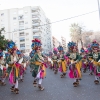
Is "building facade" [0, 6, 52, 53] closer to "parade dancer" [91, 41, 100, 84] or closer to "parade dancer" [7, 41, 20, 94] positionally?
"parade dancer" [91, 41, 100, 84]

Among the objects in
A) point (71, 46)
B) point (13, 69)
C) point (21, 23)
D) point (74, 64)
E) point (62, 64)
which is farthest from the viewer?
point (21, 23)

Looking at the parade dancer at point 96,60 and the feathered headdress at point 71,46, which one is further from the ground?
the feathered headdress at point 71,46

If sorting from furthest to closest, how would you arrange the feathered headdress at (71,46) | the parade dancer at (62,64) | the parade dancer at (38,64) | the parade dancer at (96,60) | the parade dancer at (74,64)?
the parade dancer at (62,64), the feathered headdress at (71,46), the parade dancer at (96,60), the parade dancer at (74,64), the parade dancer at (38,64)

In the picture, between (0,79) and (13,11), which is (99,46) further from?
(13,11)

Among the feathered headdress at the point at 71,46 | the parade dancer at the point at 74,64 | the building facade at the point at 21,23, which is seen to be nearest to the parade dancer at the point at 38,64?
the parade dancer at the point at 74,64

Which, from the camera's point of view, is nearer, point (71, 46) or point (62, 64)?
point (71, 46)

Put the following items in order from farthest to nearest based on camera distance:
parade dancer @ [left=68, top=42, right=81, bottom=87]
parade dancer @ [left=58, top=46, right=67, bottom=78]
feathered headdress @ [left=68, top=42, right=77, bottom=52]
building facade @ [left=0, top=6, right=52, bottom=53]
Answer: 1. building facade @ [left=0, top=6, right=52, bottom=53]
2. parade dancer @ [left=58, top=46, right=67, bottom=78]
3. feathered headdress @ [left=68, top=42, right=77, bottom=52]
4. parade dancer @ [left=68, top=42, right=81, bottom=87]

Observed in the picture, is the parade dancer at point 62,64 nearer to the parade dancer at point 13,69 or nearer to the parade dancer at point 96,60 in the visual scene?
the parade dancer at point 96,60

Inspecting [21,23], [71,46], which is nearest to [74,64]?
[71,46]

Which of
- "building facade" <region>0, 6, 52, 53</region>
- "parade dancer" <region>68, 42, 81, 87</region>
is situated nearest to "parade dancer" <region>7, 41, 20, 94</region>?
"parade dancer" <region>68, 42, 81, 87</region>

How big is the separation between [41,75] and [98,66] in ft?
8.80

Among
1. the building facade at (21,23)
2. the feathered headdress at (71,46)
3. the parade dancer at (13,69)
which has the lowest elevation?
the parade dancer at (13,69)

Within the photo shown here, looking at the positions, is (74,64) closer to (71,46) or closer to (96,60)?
(71,46)

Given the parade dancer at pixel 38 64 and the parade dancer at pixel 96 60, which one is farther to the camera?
the parade dancer at pixel 96 60
